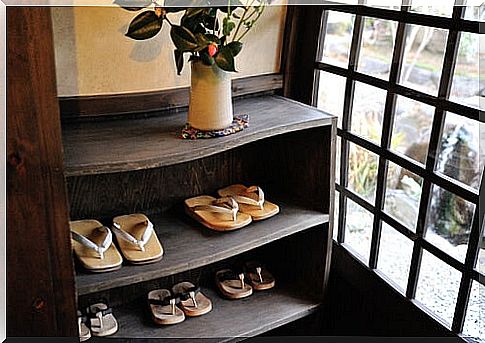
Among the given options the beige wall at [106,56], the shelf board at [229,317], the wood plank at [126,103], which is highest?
the beige wall at [106,56]

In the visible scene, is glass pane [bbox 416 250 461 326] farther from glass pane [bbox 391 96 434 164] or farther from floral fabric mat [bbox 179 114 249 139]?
floral fabric mat [bbox 179 114 249 139]

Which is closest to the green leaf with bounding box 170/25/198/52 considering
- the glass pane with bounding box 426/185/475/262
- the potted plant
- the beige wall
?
the potted plant

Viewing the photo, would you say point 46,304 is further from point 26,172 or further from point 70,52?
point 70,52

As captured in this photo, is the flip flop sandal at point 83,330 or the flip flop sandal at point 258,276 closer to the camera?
the flip flop sandal at point 83,330

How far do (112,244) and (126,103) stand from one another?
337mm

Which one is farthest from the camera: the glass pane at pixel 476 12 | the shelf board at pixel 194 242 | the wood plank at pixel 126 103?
the wood plank at pixel 126 103

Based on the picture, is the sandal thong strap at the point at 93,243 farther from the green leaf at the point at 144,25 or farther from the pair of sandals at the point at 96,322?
the green leaf at the point at 144,25

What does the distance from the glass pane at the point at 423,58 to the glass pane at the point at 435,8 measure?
0.04 metres

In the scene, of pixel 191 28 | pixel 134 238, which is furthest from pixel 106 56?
pixel 134 238

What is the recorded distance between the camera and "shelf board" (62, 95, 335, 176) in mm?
1201

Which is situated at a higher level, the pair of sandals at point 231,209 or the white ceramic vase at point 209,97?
the white ceramic vase at point 209,97

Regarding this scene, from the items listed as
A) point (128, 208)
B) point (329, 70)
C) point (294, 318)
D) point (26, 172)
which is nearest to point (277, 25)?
point (329, 70)

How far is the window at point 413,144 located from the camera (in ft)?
4.09

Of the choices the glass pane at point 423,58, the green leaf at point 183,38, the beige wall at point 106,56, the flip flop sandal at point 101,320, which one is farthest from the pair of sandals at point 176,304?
the glass pane at point 423,58
